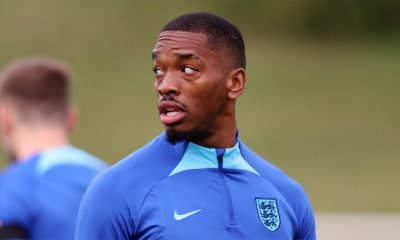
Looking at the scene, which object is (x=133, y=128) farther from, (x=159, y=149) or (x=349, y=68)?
(x=159, y=149)

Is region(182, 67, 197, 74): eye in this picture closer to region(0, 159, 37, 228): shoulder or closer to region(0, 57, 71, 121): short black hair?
region(0, 159, 37, 228): shoulder

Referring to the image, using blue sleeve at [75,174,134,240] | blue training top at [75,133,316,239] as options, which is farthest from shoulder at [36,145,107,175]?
blue sleeve at [75,174,134,240]

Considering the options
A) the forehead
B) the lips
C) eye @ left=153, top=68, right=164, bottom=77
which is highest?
the forehead

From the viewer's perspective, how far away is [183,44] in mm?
3254

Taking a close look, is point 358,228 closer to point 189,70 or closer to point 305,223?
point 305,223

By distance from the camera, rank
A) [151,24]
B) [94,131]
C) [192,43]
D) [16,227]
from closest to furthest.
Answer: [192,43] < [16,227] < [94,131] < [151,24]

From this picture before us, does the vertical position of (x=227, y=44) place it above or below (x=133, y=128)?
above

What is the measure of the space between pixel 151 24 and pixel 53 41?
123 inches

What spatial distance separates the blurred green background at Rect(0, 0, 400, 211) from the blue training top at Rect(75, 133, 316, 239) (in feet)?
41.1

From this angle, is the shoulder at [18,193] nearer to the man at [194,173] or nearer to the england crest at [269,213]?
the man at [194,173]

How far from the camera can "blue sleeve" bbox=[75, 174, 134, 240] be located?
310 centimetres

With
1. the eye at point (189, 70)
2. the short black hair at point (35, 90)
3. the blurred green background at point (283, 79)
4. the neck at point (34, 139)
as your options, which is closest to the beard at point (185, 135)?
the eye at point (189, 70)

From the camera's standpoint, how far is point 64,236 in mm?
4141

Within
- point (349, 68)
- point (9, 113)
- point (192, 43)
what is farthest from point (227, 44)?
point (349, 68)
